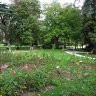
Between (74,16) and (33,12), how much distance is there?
6862 mm

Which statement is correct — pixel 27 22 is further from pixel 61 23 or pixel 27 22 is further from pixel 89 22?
pixel 89 22

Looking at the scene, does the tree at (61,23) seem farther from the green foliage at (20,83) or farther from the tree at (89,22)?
the green foliage at (20,83)

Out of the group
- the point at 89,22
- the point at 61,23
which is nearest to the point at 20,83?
the point at 89,22

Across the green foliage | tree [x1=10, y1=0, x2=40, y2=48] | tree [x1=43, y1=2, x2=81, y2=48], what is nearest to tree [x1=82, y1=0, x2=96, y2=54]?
tree [x1=10, y1=0, x2=40, y2=48]

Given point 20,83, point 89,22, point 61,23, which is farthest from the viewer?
point 61,23

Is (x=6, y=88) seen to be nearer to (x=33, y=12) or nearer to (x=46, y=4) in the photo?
(x=33, y=12)

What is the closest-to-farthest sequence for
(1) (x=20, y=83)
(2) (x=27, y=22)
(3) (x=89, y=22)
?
(1) (x=20, y=83) → (3) (x=89, y=22) → (2) (x=27, y=22)

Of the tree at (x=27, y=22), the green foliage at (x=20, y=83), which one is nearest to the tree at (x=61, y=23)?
the tree at (x=27, y=22)

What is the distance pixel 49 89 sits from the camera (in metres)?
6.70

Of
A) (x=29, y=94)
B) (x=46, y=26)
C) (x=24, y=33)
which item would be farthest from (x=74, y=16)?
(x=29, y=94)

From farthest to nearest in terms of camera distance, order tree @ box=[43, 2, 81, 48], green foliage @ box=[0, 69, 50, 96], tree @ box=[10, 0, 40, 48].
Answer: tree @ box=[43, 2, 81, 48] → tree @ box=[10, 0, 40, 48] → green foliage @ box=[0, 69, 50, 96]

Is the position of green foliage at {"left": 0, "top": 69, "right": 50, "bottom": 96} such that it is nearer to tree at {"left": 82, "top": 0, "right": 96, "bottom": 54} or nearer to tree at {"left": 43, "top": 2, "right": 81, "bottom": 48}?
tree at {"left": 82, "top": 0, "right": 96, "bottom": 54}

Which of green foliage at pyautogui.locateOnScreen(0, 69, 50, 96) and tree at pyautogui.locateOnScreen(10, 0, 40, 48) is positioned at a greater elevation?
tree at pyautogui.locateOnScreen(10, 0, 40, 48)

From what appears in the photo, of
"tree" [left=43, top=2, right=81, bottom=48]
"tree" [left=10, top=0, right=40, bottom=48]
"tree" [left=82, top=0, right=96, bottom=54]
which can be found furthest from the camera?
"tree" [left=43, top=2, right=81, bottom=48]
